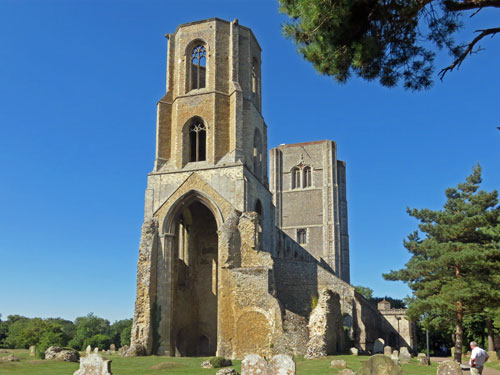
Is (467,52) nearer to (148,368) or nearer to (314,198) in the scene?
(148,368)

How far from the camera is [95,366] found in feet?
36.6

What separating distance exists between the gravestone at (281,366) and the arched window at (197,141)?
2027 cm

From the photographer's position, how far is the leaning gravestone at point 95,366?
11.1 metres

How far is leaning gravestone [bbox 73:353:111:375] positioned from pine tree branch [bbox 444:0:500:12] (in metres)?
9.54

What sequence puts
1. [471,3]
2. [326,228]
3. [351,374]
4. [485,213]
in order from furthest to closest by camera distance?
1. [326,228]
2. [485,213]
3. [351,374]
4. [471,3]

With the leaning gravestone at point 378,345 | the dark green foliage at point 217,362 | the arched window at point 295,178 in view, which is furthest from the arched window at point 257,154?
the arched window at point 295,178

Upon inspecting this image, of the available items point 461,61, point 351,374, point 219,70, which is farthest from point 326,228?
point 461,61

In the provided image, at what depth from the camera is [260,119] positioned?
33438 mm

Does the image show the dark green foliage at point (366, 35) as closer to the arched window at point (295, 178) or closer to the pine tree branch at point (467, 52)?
the pine tree branch at point (467, 52)

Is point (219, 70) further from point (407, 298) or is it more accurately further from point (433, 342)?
point (433, 342)

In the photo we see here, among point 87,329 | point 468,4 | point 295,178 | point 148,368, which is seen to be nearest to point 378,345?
point 148,368

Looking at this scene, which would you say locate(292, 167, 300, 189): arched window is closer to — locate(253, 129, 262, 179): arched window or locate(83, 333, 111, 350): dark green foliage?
locate(83, 333, 111, 350): dark green foliage

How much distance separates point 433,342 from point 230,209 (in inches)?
1054

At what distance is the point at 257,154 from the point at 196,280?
26.7 ft
